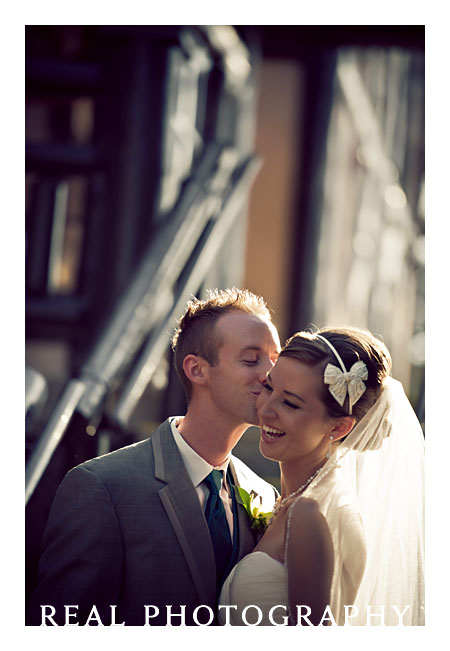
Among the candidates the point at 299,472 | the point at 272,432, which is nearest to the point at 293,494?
the point at 299,472

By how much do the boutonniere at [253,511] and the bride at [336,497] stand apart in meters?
0.06

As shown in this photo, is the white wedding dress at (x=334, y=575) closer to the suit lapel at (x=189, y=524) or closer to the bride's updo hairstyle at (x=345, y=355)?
the suit lapel at (x=189, y=524)

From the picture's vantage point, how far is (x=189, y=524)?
6.36 feet

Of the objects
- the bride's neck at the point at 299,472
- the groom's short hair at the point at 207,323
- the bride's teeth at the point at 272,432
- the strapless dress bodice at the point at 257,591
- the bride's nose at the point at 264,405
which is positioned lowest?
the strapless dress bodice at the point at 257,591

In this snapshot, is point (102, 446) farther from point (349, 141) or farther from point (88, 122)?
point (349, 141)

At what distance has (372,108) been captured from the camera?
289 inches

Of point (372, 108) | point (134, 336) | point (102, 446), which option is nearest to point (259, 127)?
point (372, 108)

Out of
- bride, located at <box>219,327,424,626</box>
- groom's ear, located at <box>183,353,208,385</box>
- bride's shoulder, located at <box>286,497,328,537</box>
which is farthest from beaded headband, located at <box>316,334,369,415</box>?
groom's ear, located at <box>183,353,208,385</box>

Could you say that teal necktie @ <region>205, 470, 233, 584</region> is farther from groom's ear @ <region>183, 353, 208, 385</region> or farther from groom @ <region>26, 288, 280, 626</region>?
groom's ear @ <region>183, 353, 208, 385</region>

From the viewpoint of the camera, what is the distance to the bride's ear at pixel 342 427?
1.98 meters

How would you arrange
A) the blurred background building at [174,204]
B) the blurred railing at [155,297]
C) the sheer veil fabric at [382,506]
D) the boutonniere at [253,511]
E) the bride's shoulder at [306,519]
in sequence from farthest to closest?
the blurred background building at [174,204], the blurred railing at [155,297], the boutonniere at [253,511], the sheer veil fabric at [382,506], the bride's shoulder at [306,519]

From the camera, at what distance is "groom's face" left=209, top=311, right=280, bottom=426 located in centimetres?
208

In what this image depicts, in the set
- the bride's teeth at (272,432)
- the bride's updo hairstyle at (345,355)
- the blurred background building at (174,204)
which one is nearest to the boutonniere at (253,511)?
the bride's teeth at (272,432)

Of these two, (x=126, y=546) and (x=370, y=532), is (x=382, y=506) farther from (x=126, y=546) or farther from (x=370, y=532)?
(x=126, y=546)
